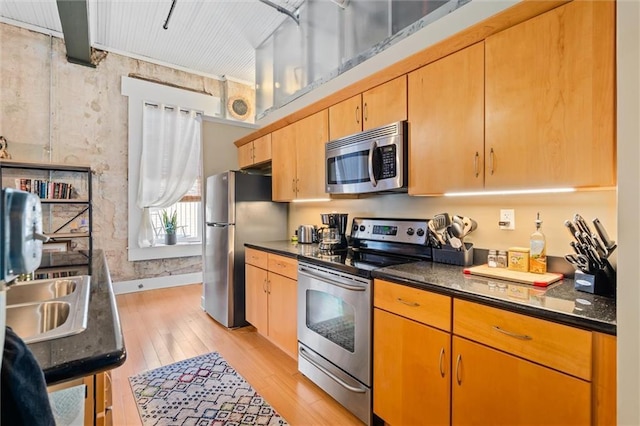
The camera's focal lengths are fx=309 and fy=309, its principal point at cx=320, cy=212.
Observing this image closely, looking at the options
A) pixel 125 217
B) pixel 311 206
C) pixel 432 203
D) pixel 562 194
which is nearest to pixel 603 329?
pixel 562 194

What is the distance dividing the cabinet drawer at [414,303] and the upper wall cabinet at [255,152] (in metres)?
2.12

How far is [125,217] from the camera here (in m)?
4.48

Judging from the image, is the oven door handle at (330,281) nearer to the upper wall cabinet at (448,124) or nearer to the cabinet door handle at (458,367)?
the cabinet door handle at (458,367)

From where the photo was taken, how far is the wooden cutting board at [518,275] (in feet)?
4.55

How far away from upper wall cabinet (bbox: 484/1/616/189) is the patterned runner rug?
1.92 meters

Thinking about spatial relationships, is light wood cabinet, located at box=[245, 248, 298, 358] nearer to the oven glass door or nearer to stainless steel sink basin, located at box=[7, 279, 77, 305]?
the oven glass door

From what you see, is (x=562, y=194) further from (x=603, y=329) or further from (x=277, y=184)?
(x=277, y=184)

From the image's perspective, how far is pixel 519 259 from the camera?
160cm

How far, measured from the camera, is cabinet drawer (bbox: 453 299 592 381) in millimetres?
1011

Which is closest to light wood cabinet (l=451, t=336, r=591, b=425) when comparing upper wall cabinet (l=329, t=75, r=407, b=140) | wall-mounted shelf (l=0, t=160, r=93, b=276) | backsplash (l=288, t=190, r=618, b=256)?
backsplash (l=288, t=190, r=618, b=256)

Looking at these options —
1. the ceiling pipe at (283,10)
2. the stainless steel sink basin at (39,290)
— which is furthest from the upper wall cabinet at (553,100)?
the ceiling pipe at (283,10)
